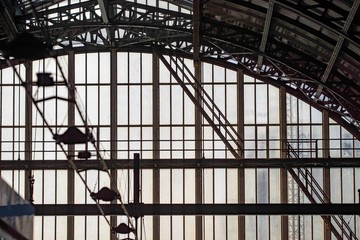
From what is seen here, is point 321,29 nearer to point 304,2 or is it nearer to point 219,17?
point 304,2

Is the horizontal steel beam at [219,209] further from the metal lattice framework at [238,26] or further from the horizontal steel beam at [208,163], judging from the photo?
the metal lattice framework at [238,26]

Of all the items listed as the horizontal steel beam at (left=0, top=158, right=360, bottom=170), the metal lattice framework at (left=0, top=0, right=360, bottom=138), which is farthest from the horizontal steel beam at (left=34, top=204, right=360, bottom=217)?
the metal lattice framework at (left=0, top=0, right=360, bottom=138)

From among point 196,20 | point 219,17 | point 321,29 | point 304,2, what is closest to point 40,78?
point 196,20

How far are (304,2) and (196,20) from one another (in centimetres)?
564

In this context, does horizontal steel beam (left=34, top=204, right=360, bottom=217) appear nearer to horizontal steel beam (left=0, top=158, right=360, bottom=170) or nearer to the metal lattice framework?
horizontal steel beam (left=0, top=158, right=360, bottom=170)

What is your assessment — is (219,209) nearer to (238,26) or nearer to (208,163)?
(208,163)

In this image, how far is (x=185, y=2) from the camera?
4878cm

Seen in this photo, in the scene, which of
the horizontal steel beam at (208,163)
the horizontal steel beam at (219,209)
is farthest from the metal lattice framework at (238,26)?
the horizontal steel beam at (219,209)

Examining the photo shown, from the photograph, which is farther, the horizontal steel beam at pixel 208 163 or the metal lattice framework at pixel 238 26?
the horizontal steel beam at pixel 208 163

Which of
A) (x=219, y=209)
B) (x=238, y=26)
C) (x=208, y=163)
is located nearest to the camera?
(x=219, y=209)

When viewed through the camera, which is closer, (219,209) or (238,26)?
(219,209)

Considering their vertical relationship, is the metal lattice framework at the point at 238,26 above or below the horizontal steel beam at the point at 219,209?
above

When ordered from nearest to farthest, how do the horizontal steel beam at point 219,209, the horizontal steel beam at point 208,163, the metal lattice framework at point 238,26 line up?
the horizontal steel beam at point 219,209, the metal lattice framework at point 238,26, the horizontal steel beam at point 208,163

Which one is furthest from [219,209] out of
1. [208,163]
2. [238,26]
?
[238,26]
